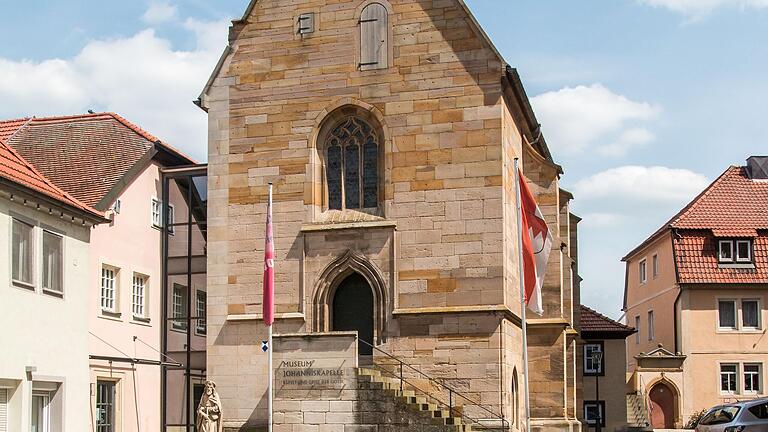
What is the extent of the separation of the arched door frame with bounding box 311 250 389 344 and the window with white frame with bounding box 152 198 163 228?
7.07 metres

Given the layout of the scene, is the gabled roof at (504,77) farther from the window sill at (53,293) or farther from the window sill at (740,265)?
the window sill at (740,265)

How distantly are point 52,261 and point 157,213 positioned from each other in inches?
369

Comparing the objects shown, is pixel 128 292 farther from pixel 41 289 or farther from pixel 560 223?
pixel 560 223

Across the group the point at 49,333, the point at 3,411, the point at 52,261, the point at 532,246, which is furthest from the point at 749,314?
the point at 3,411

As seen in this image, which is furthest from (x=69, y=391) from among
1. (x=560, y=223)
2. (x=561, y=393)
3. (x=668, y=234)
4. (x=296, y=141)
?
(x=668, y=234)

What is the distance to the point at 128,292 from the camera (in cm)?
3141

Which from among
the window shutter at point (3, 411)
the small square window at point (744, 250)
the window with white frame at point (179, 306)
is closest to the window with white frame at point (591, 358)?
the small square window at point (744, 250)

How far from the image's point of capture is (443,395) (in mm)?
27172

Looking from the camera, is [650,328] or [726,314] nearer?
[726,314]

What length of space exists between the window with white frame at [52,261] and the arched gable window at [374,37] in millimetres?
9024

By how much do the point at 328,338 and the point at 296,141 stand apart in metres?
5.98

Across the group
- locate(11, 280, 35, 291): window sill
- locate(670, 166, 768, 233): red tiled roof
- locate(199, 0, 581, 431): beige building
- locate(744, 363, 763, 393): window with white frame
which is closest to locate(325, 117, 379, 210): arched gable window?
locate(199, 0, 581, 431): beige building

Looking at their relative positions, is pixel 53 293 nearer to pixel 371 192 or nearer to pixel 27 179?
pixel 27 179

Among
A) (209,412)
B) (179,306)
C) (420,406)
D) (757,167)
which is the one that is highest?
(757,167)
